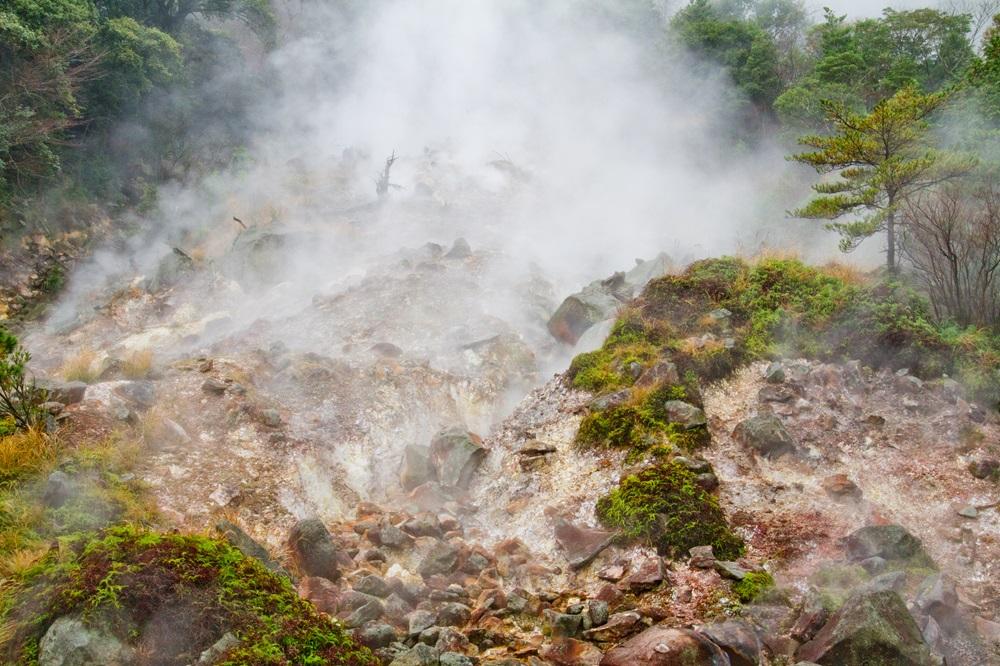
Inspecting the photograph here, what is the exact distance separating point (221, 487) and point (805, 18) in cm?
2856

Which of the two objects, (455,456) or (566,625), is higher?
(566,625)

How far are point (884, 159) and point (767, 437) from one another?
5.45 m

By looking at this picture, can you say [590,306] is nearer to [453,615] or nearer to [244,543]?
[453,615]

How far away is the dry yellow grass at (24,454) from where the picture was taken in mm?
5395

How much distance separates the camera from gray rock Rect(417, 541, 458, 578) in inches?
228

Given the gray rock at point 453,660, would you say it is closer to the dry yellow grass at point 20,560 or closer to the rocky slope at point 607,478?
the rocky slope at point 607,478

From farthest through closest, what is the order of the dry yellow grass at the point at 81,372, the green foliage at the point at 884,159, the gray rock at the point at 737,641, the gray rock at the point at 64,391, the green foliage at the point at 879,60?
1. the green foliage at the point at 879,60
2. the green foliage at the point at 884,159
3. the dry yellow grass at the point at 81,372
4. the gray rock at the point at 64,391
5. the gray rock at the point at 737,641

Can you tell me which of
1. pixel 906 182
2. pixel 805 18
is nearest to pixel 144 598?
pixel 906 182

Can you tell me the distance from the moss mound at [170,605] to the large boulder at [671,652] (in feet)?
5.35

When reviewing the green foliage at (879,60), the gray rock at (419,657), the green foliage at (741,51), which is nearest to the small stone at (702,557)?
the gray rock at (419,657)

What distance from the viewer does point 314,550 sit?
566 centimetres

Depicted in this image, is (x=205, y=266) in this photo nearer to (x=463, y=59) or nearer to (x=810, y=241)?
(x=810, y=241)

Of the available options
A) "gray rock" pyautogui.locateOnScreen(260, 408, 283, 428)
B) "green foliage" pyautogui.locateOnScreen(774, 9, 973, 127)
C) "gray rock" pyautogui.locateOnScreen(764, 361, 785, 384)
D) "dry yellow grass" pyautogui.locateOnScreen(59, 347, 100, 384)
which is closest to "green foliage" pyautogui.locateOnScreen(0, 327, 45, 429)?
"dry yellow grass" pyautogui.locateOnScreen(59, 347, 100, 384)

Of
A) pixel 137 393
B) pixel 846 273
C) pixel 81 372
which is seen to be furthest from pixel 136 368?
pixel 846 273
